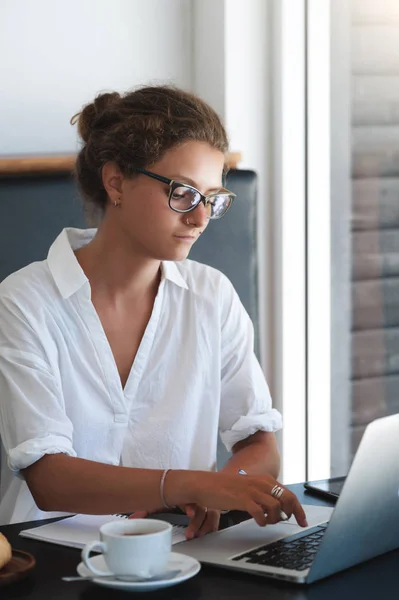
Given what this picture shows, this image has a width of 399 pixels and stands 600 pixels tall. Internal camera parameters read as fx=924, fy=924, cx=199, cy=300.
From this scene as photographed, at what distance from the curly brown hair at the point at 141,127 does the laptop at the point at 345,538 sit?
26.7 inches

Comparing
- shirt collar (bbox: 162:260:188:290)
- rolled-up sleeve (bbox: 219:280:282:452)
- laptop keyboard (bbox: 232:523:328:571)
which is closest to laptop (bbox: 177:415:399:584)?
laptop keyboard (bbox: 232:523:328:571)

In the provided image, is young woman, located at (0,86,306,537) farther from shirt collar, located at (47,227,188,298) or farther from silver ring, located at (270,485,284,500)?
silver ring, located at (270,485,284,500)

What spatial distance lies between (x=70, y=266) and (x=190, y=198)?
25cm

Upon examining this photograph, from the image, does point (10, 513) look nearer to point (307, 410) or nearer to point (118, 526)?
point (118, 526)

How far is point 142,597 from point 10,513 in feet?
2.31

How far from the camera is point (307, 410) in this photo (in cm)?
231

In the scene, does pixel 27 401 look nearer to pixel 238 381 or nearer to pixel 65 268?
pixel 65 268

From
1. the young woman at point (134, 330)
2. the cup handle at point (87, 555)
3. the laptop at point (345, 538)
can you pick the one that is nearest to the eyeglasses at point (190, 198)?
the young woman at point (134, 330)

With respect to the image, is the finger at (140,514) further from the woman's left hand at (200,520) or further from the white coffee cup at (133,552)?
the white coffee cup at (133,552)

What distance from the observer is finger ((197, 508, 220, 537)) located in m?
1.09

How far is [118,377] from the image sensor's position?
1508 mm

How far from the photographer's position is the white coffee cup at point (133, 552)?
2.84ft

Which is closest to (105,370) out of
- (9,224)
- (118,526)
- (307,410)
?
(9,224)

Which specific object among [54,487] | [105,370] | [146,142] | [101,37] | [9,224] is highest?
[101,37]
